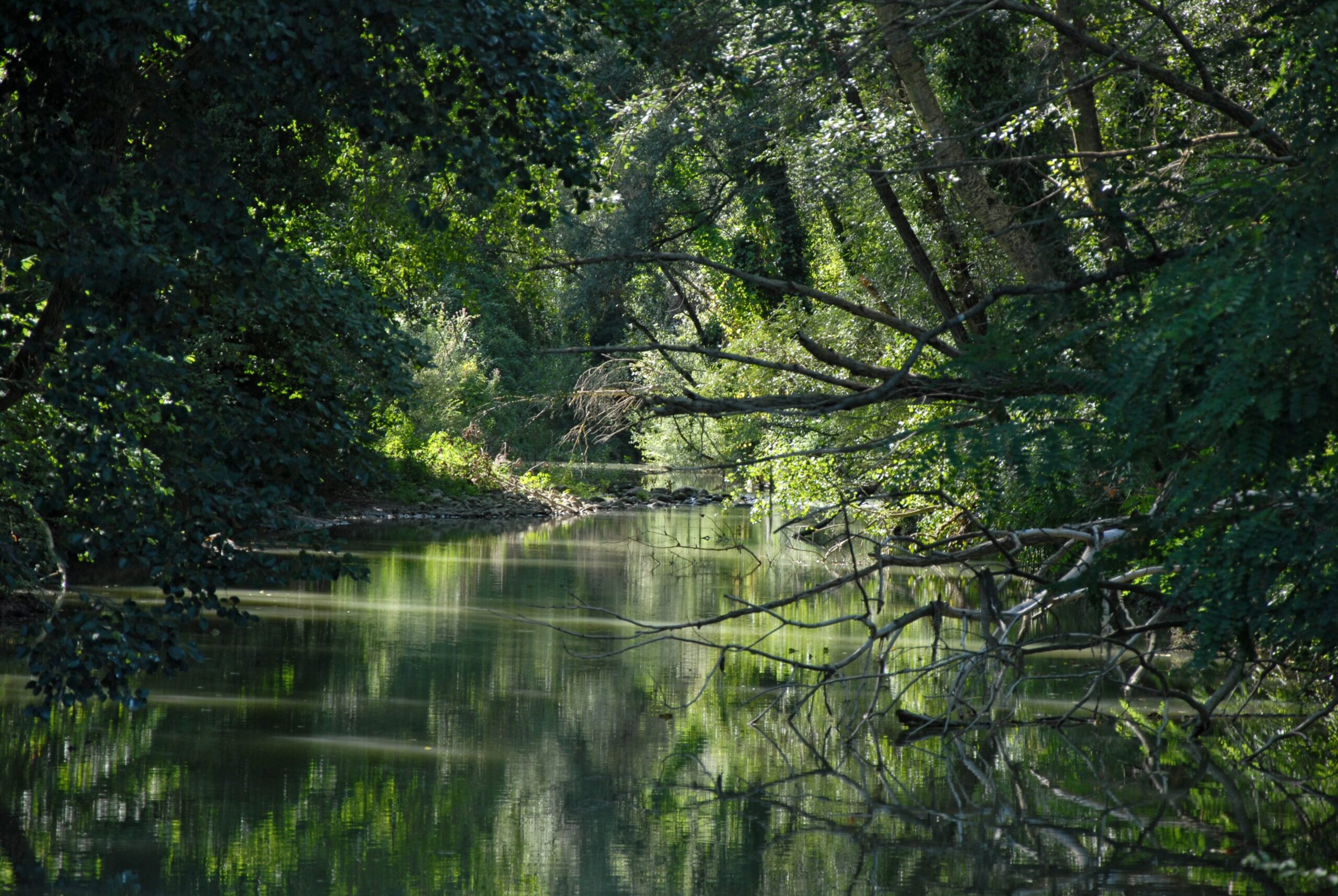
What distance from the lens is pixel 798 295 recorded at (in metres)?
9.52

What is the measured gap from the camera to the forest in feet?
17.8

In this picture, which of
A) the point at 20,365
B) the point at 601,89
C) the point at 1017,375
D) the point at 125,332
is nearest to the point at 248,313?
the point at 20,365

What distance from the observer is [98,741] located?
8562mm

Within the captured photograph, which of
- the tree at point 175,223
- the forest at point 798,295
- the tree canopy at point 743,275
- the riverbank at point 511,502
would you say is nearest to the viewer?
the tree canopy at point 743,275

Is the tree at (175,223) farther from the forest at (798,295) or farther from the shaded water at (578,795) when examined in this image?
the shaded water at (578,795)

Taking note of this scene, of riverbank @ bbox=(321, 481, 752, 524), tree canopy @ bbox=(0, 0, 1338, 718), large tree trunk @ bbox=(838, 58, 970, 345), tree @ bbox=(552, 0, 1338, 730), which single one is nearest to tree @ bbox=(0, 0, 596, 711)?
tree canopy @ bbox=(0, 0, 1338, 718)

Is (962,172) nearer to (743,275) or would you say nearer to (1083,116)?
(1083,116)

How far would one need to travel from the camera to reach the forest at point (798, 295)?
542 cm

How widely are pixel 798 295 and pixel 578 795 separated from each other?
12.3 feet

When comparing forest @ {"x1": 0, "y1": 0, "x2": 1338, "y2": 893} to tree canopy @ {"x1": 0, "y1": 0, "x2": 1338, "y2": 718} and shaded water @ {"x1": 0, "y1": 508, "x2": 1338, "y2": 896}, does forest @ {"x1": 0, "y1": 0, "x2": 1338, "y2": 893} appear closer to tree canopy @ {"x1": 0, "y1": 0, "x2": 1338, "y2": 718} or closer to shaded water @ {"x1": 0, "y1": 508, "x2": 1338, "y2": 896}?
tree canopy @ {"x1": 0, "y1": 0, "x2": 1338, "y2": 718}

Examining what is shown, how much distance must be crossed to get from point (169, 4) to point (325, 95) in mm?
803

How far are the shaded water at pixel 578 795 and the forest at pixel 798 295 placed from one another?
0.56 m

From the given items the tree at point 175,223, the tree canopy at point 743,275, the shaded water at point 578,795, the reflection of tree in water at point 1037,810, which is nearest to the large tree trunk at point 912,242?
the tree canopy at point 743,275

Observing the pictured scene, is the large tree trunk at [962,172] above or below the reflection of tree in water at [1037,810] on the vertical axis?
above
